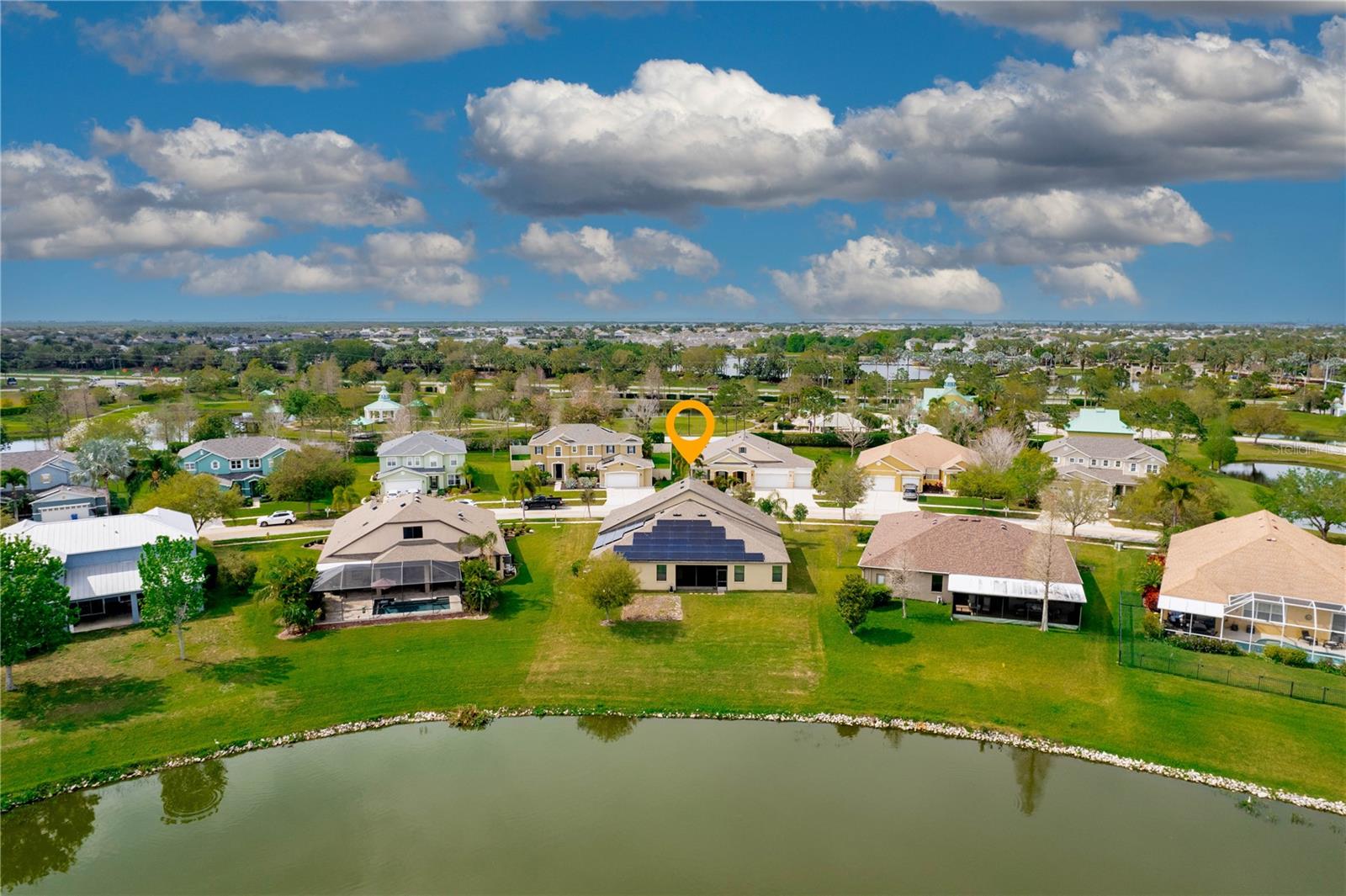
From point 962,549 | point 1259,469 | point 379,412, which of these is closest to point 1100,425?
point 1259,469

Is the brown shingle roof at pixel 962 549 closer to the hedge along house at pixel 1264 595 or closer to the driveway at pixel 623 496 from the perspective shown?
the hedge along house at pixel 1264 595

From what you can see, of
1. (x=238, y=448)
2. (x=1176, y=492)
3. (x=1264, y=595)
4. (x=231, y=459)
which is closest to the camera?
(x=1264, y=595)

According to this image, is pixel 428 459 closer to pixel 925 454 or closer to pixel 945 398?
pixel 925 454

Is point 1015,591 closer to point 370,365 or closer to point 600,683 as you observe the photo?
point 600,683

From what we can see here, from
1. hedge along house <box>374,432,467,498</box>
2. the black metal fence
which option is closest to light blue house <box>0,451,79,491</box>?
hedge along house <box>374,432,467,498</box>

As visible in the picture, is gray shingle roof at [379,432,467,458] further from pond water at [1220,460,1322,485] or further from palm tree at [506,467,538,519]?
pond water at [1220,460,1322,485]

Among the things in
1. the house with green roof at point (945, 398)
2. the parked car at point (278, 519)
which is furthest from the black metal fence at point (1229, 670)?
the house with green roof at point (945, 398)
